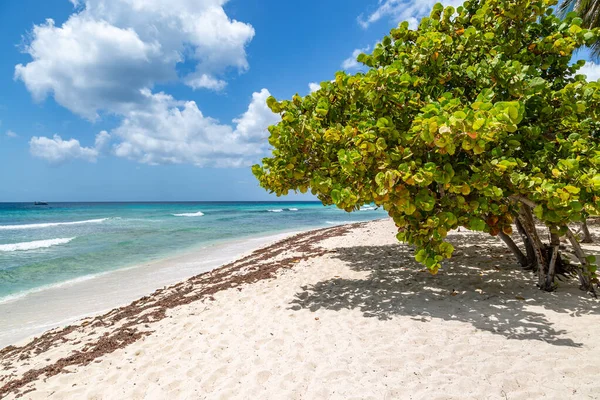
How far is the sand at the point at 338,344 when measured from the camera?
3512 millimetres

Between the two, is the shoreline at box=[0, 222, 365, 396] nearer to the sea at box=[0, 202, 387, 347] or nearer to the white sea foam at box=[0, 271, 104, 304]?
the sea at box=[0, 202, 387, 347]

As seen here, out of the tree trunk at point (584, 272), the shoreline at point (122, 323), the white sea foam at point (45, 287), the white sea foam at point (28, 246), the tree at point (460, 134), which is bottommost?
the white sea foam at point (45, 287)

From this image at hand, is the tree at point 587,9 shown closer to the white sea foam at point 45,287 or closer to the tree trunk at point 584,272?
the tree trunk at point 584,272

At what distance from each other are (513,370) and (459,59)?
5.03 meters

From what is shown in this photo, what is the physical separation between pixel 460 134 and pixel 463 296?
149 inches

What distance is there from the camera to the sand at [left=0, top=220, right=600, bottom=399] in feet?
11.5

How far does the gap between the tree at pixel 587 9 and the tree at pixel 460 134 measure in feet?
39.2

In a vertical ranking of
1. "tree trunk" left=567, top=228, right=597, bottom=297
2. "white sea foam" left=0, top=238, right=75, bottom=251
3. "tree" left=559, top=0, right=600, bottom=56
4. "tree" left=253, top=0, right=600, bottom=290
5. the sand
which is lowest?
"white sea foam" left=0, top=238, right=75, bottom=251

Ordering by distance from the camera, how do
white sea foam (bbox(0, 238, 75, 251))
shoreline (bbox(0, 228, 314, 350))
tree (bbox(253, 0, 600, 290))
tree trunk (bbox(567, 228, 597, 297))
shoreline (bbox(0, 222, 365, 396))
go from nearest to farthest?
tree (bbox(253, 0, 600, 290)) → shoreline (bbox(0, 222, 365, 396)) → tree trunk (bbox(567, 228, 597, 297)) → shoreline (bbox(0, 228, 314, 350)) → white sea foam (bbox(0, 238, 75, 251))

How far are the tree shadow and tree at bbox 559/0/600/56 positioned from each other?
12.6 meters

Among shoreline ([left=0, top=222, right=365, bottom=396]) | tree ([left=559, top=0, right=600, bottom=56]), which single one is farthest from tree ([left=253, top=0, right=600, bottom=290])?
tree ([left=559, top=0, right=600, bottom=56])

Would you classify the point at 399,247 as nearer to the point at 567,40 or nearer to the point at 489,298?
the point at 489,298

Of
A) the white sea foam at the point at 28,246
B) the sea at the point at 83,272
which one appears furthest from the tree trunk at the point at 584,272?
the white sea foam at the point at 28,246

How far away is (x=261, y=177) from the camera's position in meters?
6.63
